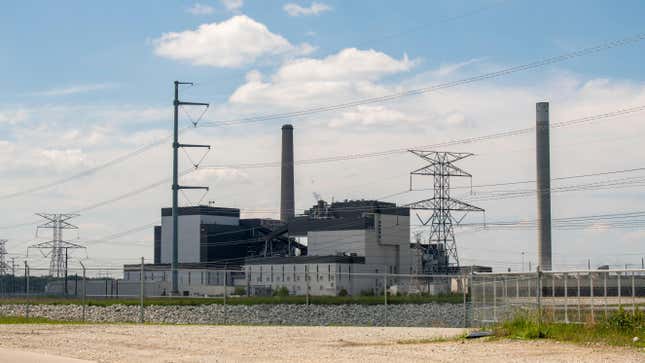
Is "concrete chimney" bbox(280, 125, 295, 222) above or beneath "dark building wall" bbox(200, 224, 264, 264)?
above

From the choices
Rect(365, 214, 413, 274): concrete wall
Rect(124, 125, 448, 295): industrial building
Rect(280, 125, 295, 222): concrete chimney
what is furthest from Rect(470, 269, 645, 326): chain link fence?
Rect(280, 125, 295, 222): concrete chimney

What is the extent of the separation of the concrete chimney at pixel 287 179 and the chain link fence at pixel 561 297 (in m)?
78.9

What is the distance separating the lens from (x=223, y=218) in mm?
114938

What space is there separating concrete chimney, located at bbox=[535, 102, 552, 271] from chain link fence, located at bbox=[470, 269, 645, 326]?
59.8 metres

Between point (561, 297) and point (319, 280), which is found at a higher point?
point (561, 297)

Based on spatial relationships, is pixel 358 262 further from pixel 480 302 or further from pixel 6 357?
pixel 6 357

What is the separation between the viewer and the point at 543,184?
91438 millimetres

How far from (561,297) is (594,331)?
500cm

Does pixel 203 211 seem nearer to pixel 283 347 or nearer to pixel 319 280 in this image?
pixel 319 280

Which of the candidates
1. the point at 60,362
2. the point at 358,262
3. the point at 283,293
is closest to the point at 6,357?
the point at 60,362

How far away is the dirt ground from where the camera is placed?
61.6ft

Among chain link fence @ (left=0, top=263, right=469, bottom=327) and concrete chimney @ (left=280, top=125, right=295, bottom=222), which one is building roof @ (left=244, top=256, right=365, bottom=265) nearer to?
chain link fence @ (left=0, top=263, right=469, bottom=327)

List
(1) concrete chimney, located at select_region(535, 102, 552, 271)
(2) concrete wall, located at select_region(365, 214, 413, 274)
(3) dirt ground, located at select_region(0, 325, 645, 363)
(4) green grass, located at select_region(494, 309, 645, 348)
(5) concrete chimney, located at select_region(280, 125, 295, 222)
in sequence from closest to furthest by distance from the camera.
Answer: (3) dirt ground, located at select_region(0, 325, 645, 363) → (4) green grass, located at select_region(494, 309, 645, 348) → (1) concrete chimney, located at select_region(535, 102, 552, 271) → (2) concrete wall, located at select_region(365, 214, 413, 274) → (5) concrete chimney, located at select_region(280, 125, 295, 222)

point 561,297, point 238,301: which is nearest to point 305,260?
point 238,301
